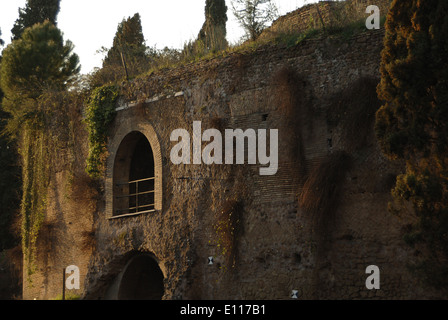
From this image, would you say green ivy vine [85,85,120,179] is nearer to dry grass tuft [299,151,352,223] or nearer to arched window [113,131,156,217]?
arched window [113,131,156,217]

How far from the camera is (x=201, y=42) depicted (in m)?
15.5

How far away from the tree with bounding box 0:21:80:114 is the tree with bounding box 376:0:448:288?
1059 centimetres

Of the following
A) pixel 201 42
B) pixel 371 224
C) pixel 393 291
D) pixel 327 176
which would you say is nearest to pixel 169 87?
pixel 201 42

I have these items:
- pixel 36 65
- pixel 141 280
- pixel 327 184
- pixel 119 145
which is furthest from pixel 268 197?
pixel 36 65

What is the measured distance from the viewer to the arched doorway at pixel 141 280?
51.1 feet

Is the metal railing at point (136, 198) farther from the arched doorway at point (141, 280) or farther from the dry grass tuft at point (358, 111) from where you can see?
the dry grass tuft at point (358, 111)

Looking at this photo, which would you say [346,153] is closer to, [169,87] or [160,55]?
[169,87]

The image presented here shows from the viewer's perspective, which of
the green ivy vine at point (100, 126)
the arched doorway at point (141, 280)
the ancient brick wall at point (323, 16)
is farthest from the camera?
the green ivy vine at point (100, 126)

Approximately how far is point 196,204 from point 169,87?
276 centimetres

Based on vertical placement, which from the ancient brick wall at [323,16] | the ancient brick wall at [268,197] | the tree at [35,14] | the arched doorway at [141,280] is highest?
the tree at [35,14]

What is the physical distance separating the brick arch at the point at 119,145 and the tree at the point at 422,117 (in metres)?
5.62

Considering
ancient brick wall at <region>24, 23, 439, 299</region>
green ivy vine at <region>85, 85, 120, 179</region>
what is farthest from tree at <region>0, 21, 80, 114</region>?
ancient brick wall at <region>24, 23, 439, 299</region>

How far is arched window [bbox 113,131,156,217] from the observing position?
1608 centimetres

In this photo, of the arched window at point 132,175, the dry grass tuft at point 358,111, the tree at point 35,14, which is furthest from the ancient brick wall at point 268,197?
the tree at point 35,14
